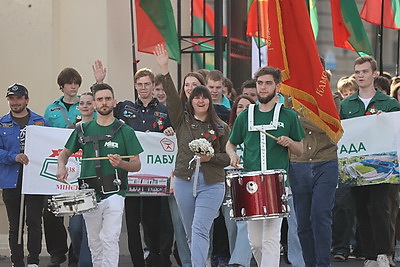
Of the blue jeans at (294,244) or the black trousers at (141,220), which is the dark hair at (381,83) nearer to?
the blue jeans at (294,244)

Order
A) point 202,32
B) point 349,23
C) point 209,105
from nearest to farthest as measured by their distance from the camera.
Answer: point 209,105, point 202,32, point 349,23

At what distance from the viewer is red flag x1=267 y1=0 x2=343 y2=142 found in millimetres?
11203

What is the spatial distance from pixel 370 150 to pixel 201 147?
256 centimetres

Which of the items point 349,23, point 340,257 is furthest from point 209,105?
point 349,23

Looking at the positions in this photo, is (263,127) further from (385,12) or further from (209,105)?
(385,12)

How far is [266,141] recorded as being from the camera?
A: 32.9 feet

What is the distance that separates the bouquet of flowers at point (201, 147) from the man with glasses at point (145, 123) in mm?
1607

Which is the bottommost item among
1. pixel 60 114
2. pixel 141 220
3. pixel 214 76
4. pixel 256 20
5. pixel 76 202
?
pixel 141 220

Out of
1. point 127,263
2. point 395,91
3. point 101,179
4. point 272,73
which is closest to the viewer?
point 272,73

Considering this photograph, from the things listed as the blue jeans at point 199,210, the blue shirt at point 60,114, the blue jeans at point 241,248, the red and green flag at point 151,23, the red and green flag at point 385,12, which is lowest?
the blue jeans at point 241,248

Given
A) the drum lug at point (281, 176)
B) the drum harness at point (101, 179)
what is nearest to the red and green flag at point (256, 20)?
the drum harness at point (101, 179)

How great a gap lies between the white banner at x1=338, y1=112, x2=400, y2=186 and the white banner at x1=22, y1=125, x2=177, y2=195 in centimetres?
192

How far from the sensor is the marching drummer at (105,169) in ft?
33.9

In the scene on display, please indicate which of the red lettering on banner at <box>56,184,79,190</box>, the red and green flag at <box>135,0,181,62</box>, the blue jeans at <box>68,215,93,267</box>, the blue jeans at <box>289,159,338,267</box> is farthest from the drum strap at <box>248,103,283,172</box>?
the red and green flag at <box>135,0,181,62</box>
